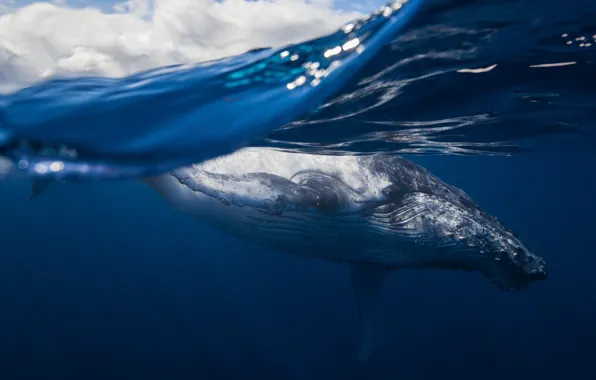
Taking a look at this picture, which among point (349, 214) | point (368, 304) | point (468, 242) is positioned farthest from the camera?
point (368, 304)

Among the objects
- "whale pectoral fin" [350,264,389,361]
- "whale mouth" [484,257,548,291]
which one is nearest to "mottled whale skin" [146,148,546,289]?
"whale mouth" [484,257,548,291]

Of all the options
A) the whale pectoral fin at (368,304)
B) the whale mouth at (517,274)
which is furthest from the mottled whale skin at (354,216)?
the whale pectoral fin at (368,304)

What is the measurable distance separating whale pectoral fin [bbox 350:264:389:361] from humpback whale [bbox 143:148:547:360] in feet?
3.74

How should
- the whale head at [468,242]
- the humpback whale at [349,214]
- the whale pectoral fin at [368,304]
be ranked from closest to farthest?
the humpback whale at [349,214] → the whale head at [468,242] → the whale pectoral fin at [368,304]

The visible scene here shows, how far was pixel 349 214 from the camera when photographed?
7391mm

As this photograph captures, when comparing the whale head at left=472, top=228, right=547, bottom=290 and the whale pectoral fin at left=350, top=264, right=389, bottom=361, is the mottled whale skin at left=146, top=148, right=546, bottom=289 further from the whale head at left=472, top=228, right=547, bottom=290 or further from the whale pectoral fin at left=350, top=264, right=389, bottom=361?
the whale pectoral fin at left=350, top=264, right=389, bottom=361

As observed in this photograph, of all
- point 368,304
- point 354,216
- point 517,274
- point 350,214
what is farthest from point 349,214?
point 517,274

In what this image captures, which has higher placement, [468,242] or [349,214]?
[349,214]

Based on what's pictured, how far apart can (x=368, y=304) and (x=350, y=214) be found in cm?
377

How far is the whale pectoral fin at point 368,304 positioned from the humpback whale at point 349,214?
114cm

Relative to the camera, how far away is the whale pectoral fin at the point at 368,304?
9.48 m

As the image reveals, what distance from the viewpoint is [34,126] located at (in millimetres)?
3373

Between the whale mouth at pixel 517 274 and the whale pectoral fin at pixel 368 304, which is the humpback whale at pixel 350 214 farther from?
the whale pectoral fin at pixel 368 304

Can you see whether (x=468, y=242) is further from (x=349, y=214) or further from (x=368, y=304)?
(x=368, y=304)
